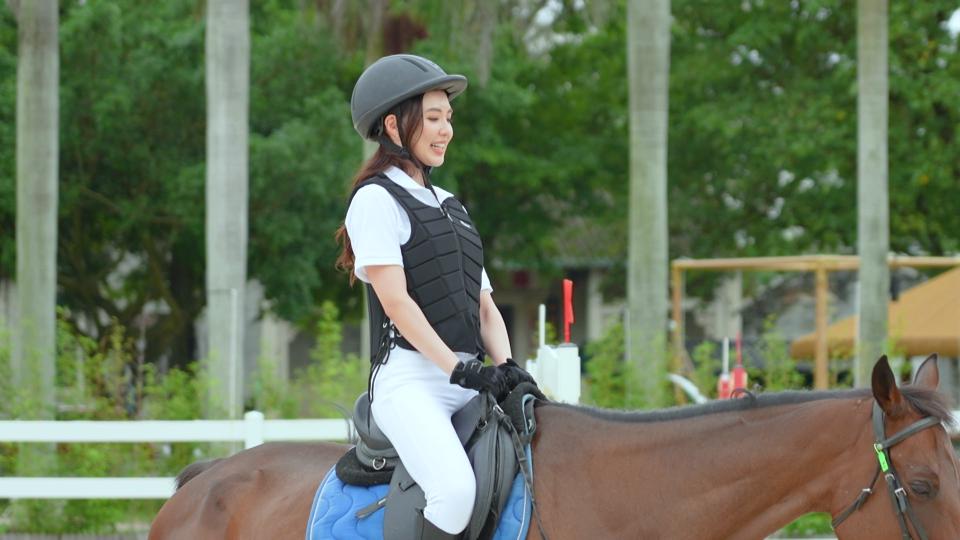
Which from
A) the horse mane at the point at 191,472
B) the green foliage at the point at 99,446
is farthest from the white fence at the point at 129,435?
the horse mane at the point at 191,472

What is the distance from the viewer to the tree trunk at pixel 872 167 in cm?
1474

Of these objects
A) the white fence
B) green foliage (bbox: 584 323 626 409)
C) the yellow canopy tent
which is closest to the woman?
the white fence

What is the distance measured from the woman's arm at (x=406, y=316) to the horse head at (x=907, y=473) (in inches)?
45.2

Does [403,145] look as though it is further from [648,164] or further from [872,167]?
[872,167]

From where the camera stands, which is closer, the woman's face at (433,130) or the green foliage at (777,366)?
the woman's face at (433,130)

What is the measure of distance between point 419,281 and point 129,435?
688 centimetres

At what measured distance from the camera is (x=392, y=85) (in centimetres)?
433

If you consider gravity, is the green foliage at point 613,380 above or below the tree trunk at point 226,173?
below

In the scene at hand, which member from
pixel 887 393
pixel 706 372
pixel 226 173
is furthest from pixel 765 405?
pixel 226 173

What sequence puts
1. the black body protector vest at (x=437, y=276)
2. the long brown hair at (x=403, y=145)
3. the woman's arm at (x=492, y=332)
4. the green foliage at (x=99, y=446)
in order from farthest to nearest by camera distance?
the green foliage at (x=99, y=446) < the woman's arm at (x=492, y=332) < the long brown hair at (x=403, y=145) < the black body protector vest at (x=437, y=276)

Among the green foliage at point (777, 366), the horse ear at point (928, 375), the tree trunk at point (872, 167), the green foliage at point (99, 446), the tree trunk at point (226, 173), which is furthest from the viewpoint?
the tree trunk at point (872, 167)

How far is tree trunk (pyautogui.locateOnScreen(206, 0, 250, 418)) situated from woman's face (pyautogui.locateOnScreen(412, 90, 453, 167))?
913 centimetres

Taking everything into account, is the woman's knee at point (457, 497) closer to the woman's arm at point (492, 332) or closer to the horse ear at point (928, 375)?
the woman's arm at point (492, 332)

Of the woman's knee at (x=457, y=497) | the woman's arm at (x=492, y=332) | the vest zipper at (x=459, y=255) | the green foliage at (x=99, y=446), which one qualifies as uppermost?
the vest zipper at (x=459, y=255)
